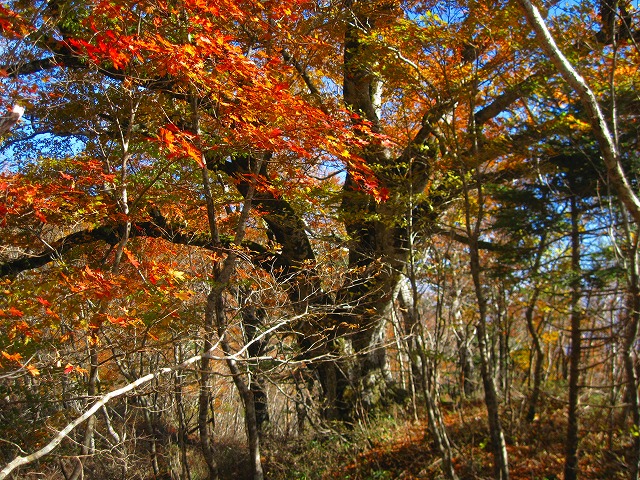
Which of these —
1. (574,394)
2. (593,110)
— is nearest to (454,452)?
(574,394)

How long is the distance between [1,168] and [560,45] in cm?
781

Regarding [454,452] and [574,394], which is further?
[454,452]

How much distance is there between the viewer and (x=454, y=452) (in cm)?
710

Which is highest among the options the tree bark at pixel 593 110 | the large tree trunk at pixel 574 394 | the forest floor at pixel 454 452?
the tree bark at pixel 593 110

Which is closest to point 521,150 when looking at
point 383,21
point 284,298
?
→ point 383,21

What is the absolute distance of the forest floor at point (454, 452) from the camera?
629cm

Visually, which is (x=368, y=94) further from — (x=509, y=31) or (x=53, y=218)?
(x=53, y=218)

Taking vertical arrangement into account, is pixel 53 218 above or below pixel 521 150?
below

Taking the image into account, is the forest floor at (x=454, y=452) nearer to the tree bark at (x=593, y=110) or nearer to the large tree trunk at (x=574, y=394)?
the large tree trunk at (x=574, y=394)

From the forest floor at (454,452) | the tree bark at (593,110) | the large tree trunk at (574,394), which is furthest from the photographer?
the forest floor at (454,452)

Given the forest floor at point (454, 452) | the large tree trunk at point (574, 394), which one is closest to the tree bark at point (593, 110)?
the large tree trunk at point (574, 394)

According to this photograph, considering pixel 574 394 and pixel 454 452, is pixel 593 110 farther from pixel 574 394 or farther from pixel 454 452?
pixel 454 452

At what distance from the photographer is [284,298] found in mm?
5949

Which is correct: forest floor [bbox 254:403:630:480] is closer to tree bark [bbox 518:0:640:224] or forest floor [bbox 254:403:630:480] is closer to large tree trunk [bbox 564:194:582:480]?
large tree trunk [bbox 564:194:582:480]
